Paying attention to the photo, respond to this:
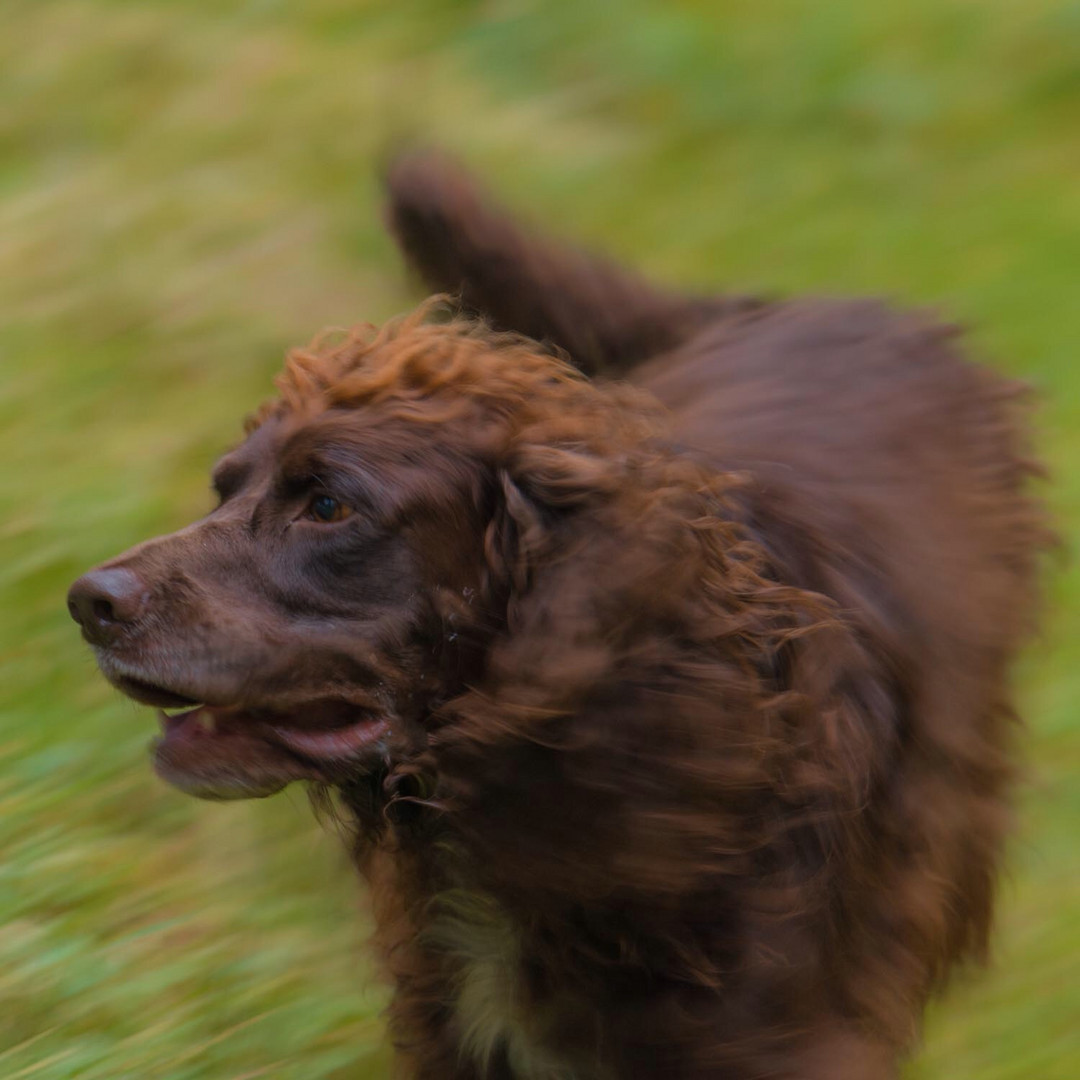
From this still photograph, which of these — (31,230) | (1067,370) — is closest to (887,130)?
(1067,370)

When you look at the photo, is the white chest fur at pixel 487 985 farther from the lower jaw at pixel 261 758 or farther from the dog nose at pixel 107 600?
the dog nose at pixel 107 600

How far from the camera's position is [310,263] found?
6809 mm

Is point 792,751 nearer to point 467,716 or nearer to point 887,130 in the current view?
point 467,716

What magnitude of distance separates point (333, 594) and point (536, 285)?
160 centimetres

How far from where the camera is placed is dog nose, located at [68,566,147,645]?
9.57 feet

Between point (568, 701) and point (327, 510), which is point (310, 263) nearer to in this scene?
point (327, 510)

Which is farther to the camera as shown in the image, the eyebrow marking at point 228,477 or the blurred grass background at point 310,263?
the blurred grass background at point 310,263

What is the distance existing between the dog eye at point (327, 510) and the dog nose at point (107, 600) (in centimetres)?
29

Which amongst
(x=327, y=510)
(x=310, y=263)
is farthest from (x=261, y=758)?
(x=310, y=263)

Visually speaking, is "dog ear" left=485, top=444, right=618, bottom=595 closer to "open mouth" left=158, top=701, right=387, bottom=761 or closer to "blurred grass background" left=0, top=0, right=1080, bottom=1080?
"open mouth" left=158, top=701, right=387, bottom=761

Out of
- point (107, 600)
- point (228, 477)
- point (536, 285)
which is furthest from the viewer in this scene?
point (536, 285)

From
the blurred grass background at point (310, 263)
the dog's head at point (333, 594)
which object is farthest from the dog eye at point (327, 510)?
the blurred grass background at point (310, 263)

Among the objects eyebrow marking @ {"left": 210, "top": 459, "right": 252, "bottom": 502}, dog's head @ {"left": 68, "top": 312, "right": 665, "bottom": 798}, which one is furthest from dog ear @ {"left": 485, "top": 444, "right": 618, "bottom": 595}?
eyebrow marking @ {"left": 210, "top": 459, "right": 252, "bottom": 502}

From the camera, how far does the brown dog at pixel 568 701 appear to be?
286 cm
